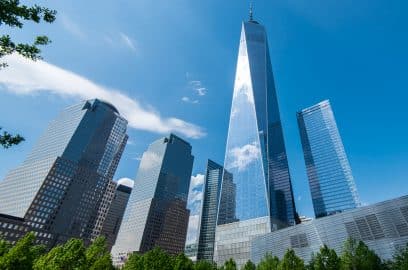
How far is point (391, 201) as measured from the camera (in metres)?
59.5

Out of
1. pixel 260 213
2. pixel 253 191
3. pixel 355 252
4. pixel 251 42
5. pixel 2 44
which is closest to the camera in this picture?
pixel 2 44

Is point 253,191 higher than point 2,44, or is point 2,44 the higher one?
point 253,191

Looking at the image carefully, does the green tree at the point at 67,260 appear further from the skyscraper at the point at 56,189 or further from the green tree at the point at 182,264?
the skyscraper at the point at 56,189

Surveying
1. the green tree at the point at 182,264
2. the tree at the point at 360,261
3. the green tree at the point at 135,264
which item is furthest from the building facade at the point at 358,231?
Answer: the green tree at the point at 135,264

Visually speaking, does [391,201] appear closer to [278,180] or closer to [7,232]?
[278,180]

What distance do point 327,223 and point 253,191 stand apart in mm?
61328

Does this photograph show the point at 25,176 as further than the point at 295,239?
Yes

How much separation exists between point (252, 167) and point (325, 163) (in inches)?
2151

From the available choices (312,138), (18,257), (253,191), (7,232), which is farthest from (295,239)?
(7,232)

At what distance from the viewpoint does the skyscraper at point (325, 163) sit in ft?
476

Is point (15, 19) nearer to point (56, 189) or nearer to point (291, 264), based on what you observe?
point (291, 264)

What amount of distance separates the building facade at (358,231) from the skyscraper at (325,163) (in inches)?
3029

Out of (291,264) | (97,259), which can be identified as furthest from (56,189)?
(291,264)

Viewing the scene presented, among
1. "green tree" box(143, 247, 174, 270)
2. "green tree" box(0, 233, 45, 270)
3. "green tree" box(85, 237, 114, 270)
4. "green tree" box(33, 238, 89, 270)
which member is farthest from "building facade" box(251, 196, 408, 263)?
"green tree" box(0, 233, 45, 270)
